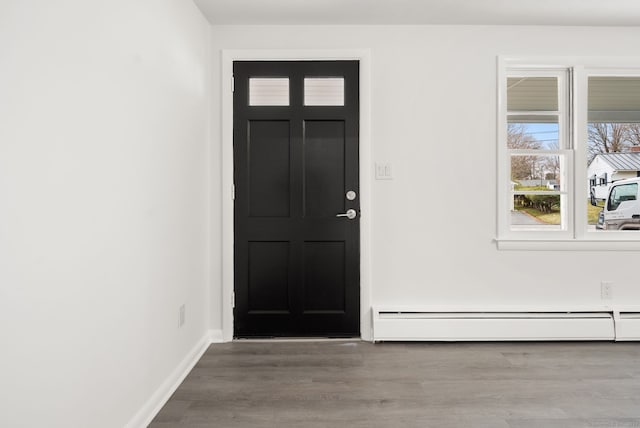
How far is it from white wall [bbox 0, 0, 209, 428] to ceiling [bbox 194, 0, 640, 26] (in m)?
0.56

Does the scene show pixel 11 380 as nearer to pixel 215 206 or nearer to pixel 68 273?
pixel 68 273

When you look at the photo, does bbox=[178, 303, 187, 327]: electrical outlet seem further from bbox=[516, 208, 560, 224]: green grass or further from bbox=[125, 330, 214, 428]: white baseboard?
bbox=[516, 208, 560, 224]: green grass

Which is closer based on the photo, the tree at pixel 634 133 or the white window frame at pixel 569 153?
the white window frame at pixel 569 153

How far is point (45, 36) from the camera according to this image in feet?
4.26

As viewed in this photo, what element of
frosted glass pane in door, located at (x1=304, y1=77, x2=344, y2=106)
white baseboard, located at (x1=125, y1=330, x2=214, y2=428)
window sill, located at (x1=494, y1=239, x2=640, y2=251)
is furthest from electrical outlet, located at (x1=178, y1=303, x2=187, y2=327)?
window sill, located at (x1=494, y1=239, x2=640, y2=251)

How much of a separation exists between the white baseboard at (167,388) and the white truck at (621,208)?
123 inches

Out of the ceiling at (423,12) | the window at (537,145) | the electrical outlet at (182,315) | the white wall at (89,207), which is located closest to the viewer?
the white wall at (89,207)

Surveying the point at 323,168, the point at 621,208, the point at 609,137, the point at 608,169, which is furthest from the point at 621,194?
the point at 323,168

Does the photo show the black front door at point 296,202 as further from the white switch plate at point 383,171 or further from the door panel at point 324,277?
the white switch plate at point 383,171

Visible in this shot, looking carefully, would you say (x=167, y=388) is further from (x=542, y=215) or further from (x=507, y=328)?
(x=542, y=215)

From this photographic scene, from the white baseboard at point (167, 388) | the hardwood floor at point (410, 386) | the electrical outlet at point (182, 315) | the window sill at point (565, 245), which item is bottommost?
the hardwood floor at point (410, 386)

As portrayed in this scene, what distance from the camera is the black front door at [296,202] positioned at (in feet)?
10.4

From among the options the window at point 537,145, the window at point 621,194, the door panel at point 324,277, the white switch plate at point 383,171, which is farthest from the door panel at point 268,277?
the window at point 621,194

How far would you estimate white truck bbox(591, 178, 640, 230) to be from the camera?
3.29 m
